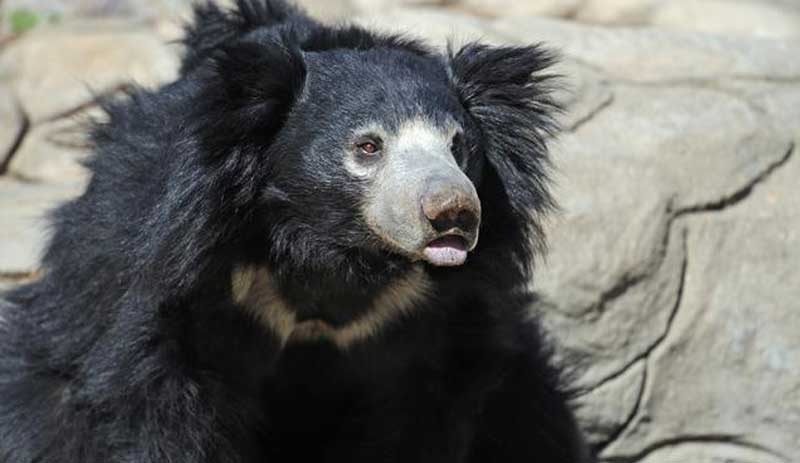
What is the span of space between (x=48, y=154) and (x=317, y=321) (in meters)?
4.62

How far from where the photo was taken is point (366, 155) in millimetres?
4238

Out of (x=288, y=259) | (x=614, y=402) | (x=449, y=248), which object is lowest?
(x=614, y=402)

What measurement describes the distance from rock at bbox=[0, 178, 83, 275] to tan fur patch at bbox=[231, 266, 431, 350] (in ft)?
4.80

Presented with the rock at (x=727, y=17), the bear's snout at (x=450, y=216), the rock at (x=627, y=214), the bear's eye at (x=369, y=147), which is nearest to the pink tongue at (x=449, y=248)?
the bear's snout at (x=450, y=216)

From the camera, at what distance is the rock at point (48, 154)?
28.5 feet

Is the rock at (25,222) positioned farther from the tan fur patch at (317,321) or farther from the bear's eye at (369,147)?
the bear's eye at (369,147)

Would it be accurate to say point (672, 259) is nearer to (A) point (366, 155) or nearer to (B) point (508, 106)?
(B) point (508, 106)

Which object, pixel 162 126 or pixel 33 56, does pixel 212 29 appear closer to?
pixel 162 126

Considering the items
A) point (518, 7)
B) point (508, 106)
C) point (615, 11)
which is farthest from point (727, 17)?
point (508, 106)

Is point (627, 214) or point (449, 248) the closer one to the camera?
point (449, 248)

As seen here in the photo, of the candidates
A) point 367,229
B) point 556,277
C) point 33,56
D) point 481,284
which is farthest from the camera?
point 33,56

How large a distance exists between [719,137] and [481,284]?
2.05 m

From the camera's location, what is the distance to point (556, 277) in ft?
19.8

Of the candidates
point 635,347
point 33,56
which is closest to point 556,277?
point 635,347
